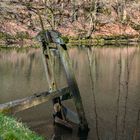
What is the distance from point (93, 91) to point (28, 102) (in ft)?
15.3

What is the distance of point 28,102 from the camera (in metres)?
19.1

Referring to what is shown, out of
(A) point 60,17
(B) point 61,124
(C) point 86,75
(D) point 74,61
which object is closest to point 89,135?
(B) point 61,124

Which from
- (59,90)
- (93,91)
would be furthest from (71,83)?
(93,91)

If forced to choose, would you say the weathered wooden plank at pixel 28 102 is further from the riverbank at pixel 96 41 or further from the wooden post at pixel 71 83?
the riverbank at pixel 96 41

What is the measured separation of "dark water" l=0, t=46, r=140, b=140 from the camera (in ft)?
67.5

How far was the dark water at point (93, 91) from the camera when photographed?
20.6m

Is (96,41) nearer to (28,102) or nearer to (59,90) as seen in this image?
(59,90)

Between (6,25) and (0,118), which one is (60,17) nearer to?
(6,25)

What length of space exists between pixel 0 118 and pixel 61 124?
329 inches

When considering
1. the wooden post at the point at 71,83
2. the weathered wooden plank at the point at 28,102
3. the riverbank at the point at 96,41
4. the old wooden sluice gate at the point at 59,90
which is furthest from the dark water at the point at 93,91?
the riverbank at the point at 96,41

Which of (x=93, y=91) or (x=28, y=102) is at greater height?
(x=93, y=91)

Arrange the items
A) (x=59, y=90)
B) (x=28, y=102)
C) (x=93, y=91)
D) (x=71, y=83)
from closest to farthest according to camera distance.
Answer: (x=93, y=91) → (x=28, y=102) → (x=59, y=90) → (x=71, y=83)

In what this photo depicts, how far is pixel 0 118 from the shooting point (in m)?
13.9

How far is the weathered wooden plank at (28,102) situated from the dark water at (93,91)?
1.77 m
